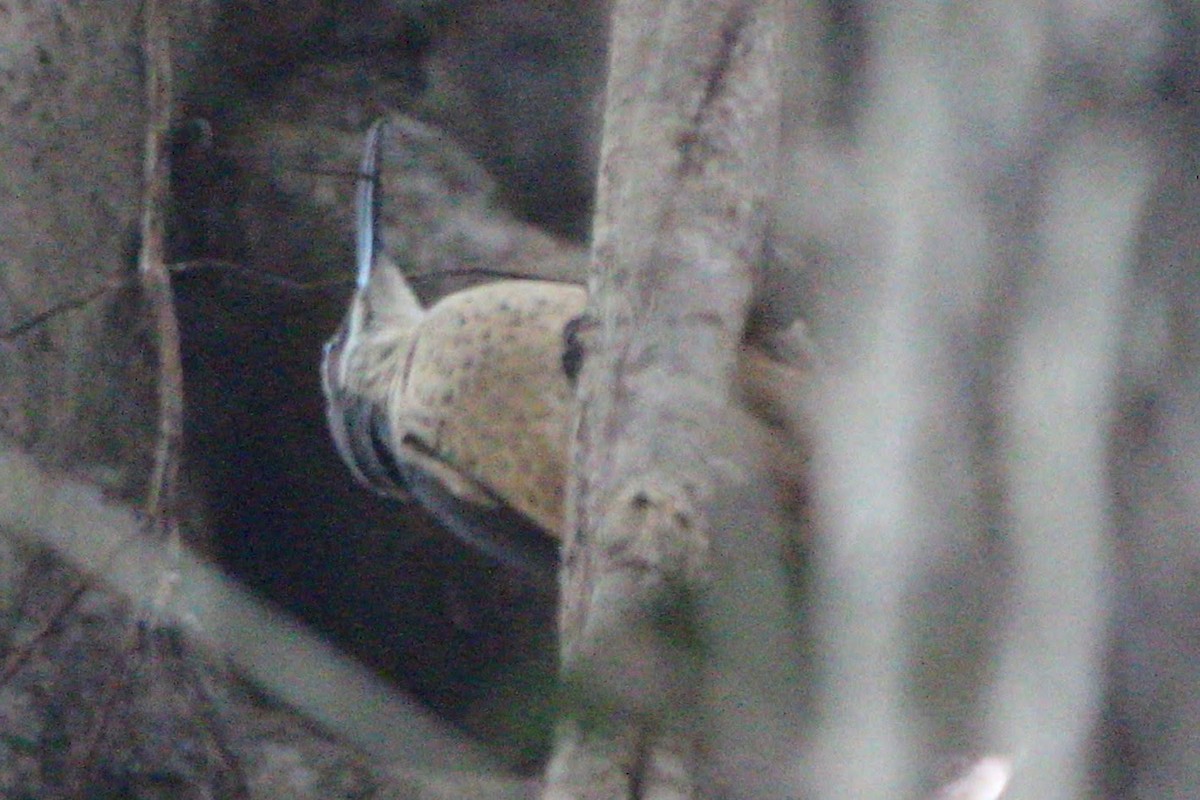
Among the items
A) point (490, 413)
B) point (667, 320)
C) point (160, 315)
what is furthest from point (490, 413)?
point (667, 320)

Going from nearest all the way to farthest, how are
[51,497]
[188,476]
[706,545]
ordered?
[706,545]
[51,497]
[188,476]

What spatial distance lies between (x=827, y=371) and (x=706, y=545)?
0.31 ft

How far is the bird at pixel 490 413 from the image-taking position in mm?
1820

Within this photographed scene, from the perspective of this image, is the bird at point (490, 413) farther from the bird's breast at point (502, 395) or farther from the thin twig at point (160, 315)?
the thin twig at point (160, 315)

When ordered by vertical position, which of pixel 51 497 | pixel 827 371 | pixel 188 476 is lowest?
pixel 188 476

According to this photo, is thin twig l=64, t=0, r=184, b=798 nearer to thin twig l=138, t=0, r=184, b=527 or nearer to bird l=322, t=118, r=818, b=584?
thin twig l=138, t=0, r=184, b=527

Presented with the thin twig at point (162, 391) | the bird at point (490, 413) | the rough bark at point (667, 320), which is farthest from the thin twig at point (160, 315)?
the rough bark at point (667, 320)

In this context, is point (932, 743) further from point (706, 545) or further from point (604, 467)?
point (604, 467)

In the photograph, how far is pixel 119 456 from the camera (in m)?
2.57

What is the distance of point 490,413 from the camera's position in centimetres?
186

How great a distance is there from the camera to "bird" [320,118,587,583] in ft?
5.97

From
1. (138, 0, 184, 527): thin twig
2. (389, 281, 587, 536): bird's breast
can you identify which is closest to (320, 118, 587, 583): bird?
(389, 281, 587, 536): bird's breast

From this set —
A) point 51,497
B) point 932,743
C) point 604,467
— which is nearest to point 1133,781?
point 932,743

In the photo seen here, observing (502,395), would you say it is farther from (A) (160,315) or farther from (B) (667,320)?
(B) (667,320)
